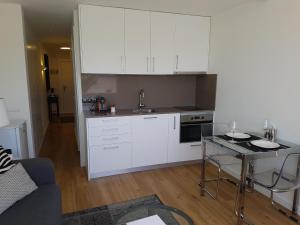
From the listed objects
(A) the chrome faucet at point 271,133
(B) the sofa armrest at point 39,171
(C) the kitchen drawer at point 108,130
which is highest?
(A) the chrome faucet at point 271,133

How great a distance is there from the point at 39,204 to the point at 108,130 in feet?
4.81

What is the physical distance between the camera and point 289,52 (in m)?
2.37

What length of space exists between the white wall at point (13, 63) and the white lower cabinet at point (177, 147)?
2.08 metres

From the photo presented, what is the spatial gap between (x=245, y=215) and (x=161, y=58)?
2319mm

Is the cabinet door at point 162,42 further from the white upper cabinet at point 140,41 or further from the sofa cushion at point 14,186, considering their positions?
the sofa cushion at point 14,186

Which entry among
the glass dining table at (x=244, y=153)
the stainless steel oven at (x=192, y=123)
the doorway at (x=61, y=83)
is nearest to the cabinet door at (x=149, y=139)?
the stainless steel oven at (x=192, y=123)

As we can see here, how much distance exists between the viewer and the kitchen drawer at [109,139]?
9.99 ft

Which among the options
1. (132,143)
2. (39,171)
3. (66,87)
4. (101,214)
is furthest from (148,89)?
(66,87)

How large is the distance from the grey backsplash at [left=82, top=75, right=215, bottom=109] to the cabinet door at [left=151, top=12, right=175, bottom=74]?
41 centimetres

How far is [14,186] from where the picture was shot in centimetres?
176

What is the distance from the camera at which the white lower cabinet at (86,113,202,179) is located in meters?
3.07

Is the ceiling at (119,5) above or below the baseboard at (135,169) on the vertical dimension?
above

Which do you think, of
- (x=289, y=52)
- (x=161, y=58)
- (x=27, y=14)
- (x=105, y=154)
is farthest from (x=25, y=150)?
(x=289, y=52)

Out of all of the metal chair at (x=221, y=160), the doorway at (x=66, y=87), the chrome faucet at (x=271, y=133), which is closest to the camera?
the chrome faucet at (x=271, y=133)
